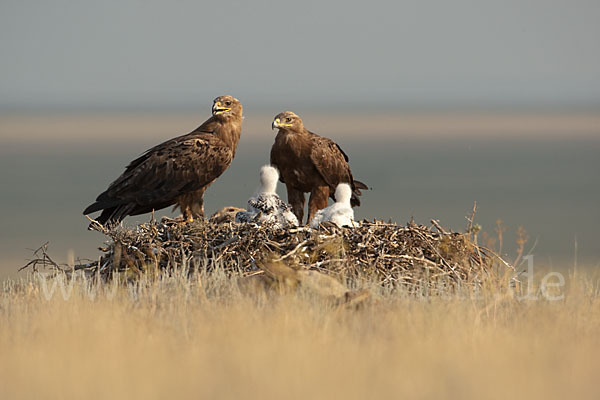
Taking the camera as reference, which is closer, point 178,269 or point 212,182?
point 178,269

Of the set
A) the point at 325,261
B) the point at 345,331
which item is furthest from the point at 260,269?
the point at 345,331

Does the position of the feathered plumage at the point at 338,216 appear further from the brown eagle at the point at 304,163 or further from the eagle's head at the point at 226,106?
the eagle's head at the point at 226,106

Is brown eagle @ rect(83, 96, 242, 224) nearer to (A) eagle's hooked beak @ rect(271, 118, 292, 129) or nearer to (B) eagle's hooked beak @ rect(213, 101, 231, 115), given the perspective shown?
(B) eagle's hooked beak @ rect(213, 101, 231, 115)

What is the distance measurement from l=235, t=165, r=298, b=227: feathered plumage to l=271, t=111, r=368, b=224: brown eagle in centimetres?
107

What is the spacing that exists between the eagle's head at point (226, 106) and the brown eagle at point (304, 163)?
0.65m

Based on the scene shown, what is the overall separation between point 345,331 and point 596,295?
3.40 m

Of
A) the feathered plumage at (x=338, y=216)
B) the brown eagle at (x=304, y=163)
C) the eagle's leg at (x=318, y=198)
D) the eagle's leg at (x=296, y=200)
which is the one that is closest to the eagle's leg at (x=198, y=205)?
the brown eagle at (x=304, y=163)

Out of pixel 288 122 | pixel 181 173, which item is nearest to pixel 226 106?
pixel 288 122

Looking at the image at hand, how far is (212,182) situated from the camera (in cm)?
1270

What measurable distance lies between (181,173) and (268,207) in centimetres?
190

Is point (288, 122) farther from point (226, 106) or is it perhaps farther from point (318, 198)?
point (318, 198)

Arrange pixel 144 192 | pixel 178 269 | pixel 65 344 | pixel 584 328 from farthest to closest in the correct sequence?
pixel 144 192 → pixel 178 269 → pixel 584 328 → pixel 65 344

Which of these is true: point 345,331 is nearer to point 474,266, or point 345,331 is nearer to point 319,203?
point 474,266

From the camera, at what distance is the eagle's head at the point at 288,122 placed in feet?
41.2
